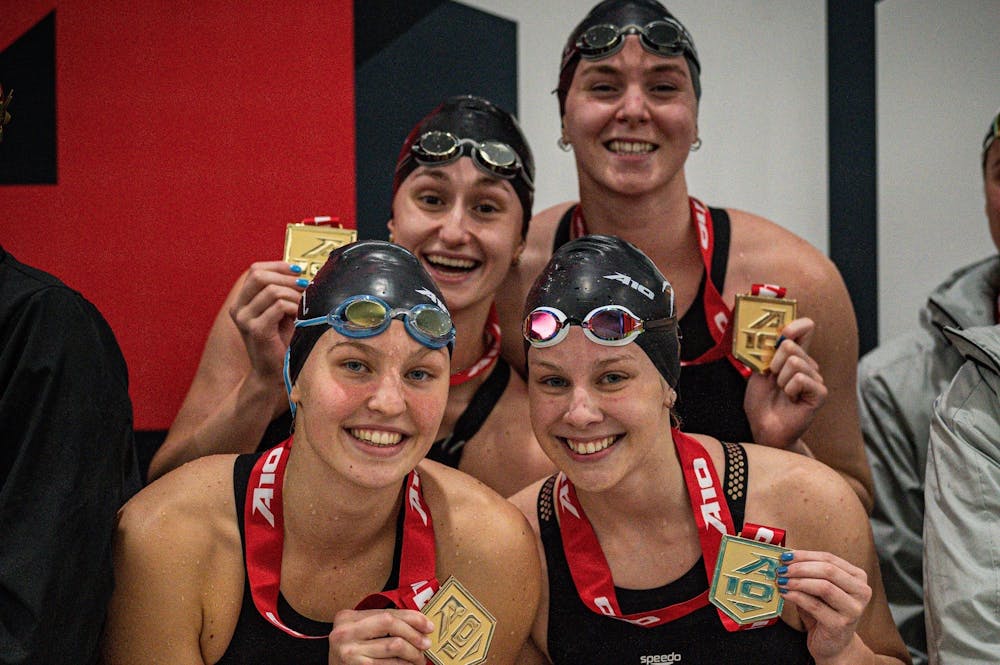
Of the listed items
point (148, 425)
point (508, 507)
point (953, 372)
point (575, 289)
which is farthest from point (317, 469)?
point (953, 372)

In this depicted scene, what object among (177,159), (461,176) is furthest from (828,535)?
(177,159)

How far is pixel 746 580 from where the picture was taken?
109 inches

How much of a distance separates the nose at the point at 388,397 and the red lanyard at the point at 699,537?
0.66 metres

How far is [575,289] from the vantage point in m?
2.96

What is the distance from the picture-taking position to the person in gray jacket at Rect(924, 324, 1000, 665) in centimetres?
303

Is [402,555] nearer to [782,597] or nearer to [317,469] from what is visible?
[317,469]

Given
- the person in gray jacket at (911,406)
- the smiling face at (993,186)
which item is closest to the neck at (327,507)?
the person in gray jacket at (911,406)

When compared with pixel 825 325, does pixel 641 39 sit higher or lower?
higher

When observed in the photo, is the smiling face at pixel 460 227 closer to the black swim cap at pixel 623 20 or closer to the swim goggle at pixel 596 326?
the black swim cap at pixel 623 20

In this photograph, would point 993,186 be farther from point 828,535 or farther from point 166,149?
point 166,149

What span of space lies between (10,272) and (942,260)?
3735 mm

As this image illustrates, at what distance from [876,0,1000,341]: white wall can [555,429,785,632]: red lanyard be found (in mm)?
2204

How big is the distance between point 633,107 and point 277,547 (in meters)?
1.88

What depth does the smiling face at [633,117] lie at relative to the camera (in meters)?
3.78
